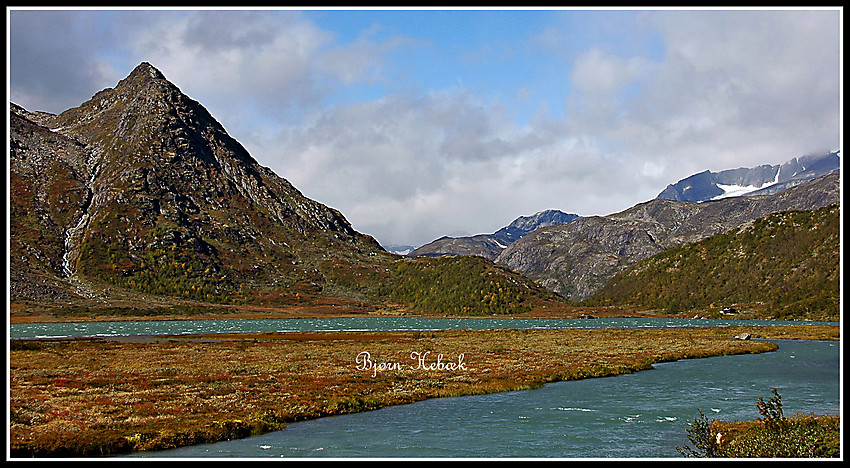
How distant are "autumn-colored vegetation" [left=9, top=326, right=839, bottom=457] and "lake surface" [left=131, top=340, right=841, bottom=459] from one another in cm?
294

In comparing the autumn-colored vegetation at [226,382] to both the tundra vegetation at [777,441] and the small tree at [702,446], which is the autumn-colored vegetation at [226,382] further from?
the tundra vegetation at [777,441]

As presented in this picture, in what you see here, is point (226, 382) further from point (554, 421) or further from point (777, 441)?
point (777, 441)

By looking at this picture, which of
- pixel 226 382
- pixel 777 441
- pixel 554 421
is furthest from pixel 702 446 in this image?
pixel 226 382

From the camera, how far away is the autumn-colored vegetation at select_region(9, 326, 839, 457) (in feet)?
126

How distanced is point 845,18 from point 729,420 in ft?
126

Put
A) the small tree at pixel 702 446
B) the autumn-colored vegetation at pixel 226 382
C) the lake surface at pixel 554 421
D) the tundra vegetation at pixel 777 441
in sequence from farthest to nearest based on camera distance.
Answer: the autumn-colored vegetation at pixel 226 382
the lake surface at pixel 554 421
the small tree at pixel 702 446
the tundra vegetation at pixel 777 441

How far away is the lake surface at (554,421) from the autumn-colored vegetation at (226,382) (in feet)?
9.65

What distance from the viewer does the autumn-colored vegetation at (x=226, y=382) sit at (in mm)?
38500

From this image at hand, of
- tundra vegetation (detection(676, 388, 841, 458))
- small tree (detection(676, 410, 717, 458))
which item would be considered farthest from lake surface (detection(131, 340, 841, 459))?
tundra vegetation (detection(676, 388, 841, 458))

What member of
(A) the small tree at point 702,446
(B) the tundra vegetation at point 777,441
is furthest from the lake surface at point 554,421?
(B) the tundra vegetation at point 777,441

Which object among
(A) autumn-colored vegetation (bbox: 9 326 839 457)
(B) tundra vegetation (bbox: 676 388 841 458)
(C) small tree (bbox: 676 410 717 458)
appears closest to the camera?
(B) tundra vegetation (bbox: 676 388 841 458)

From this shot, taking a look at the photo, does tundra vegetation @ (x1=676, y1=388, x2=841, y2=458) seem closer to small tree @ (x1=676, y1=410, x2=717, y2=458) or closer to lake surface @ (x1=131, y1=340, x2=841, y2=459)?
small tree @ (x1=676, y1=410, x2=717, y2=458)

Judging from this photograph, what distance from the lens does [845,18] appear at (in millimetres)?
14891

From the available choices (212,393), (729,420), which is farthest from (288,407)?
(729,420)
